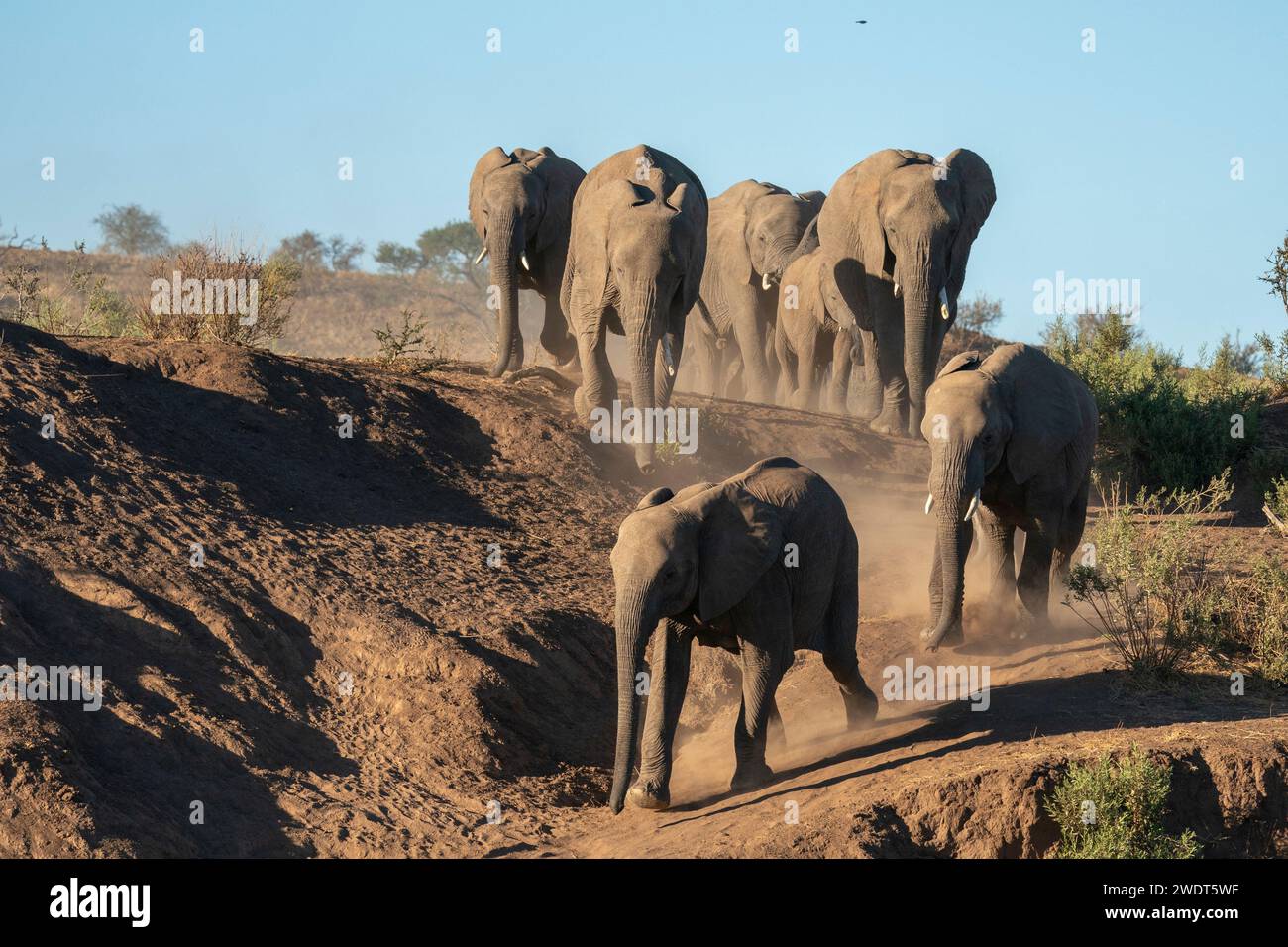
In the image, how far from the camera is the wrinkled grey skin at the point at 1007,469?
40.2 feet

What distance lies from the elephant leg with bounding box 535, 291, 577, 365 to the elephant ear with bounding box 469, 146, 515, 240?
1150mm

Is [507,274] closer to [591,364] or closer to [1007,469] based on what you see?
[591,364]

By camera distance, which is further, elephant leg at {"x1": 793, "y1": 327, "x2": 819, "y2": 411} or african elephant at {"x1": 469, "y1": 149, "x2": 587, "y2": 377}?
elephant leg at {"x1": 793, "y1": 327, "x2": 819, "y2": 411}

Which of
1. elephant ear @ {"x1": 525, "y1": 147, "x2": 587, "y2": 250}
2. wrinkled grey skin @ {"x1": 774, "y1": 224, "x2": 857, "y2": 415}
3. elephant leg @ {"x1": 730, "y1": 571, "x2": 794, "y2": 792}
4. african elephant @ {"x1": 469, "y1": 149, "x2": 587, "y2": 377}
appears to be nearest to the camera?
elephant leg @ {"x1": 730, "y1": 571, "x2": 794, "y2": 792}

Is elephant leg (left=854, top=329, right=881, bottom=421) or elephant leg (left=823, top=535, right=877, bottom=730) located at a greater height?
elephant leg (left=854, top=329, right=881, bottom=421)

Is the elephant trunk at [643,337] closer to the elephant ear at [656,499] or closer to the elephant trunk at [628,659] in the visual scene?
the elephant ear at [656,499]

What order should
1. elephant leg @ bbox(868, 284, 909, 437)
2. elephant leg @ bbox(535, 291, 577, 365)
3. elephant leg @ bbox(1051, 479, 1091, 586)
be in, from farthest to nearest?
1. elephant leg @ bbox(868, 284, 909, 437)
2. elephant leg @ bbox(535, 291, 577, 365)
3. elephant leg @ bbox(1051, 479, 1091, 586)

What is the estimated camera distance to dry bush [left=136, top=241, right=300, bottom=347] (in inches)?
666

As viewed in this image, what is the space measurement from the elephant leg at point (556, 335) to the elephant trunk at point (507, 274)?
2.75 ft

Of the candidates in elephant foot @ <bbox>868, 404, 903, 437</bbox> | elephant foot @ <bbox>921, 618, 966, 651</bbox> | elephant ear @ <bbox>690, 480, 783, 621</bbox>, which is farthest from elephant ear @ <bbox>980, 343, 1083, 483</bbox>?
elephant foot @ <bbox>868, 404, 903, 437</bbox>

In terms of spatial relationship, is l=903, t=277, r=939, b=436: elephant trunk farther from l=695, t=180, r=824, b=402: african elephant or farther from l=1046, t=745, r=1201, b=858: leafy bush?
l=1046, t=745, r=1201, b=858: leafy bush

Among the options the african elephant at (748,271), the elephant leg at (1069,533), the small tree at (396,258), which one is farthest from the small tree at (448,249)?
the elephant leg at (1069,533)

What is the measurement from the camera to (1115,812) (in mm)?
9445
